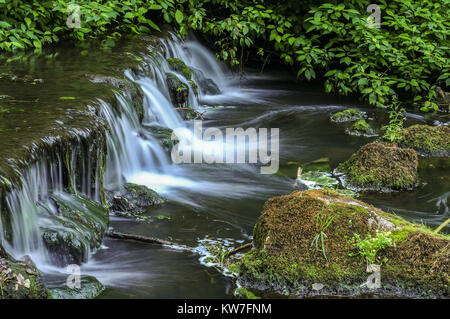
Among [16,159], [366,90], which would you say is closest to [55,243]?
[16,159]

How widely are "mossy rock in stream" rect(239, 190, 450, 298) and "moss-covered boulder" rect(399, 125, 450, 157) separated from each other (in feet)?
11.7

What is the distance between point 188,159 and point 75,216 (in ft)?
8.15

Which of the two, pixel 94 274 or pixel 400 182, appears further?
pixel 400 182

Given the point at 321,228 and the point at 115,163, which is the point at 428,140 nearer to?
the point at 115,163

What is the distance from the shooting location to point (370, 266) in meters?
3.64

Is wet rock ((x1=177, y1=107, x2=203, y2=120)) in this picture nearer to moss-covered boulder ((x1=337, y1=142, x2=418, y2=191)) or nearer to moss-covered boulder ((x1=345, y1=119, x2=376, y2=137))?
moss-covered boulder ((x1=345, y1=119, x2=376, y2=137))

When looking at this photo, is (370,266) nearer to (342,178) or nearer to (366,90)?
(342,178)

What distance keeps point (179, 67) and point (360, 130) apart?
3057 millimetres

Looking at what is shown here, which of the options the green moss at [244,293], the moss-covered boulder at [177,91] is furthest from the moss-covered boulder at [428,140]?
the green moss at [244,293]

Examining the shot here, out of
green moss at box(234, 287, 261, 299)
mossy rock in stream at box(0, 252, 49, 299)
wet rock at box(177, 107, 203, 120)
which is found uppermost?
wet rock at box(177, 107, 203, 120)

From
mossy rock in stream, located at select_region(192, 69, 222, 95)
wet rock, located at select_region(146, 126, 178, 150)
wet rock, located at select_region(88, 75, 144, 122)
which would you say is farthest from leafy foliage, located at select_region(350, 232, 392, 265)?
mossy rock in stream, located at select_region(192, 69, 222, 95)

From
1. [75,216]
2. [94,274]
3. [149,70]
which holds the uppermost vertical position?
[149,70]

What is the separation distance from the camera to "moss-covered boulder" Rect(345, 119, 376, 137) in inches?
317

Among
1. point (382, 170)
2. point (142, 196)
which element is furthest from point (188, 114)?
point (382, 170)
